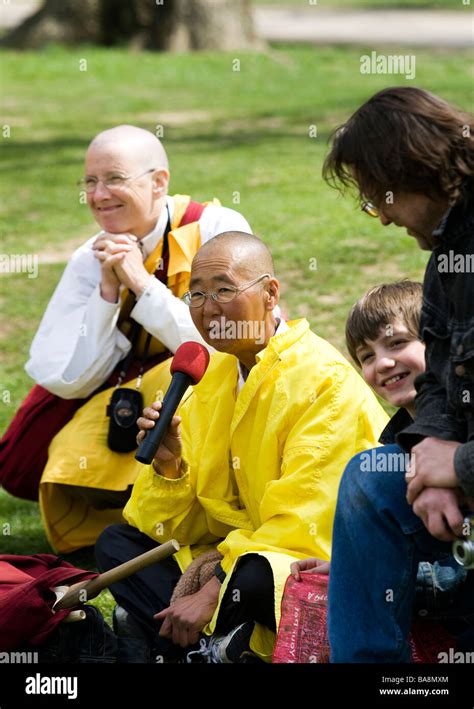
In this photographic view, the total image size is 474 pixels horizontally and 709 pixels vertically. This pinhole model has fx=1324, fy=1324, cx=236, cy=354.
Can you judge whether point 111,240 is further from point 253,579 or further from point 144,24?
point 144,24

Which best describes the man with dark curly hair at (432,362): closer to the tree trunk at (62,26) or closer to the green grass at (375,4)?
the tree trunk at (62,26)

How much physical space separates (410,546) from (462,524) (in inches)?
8.3

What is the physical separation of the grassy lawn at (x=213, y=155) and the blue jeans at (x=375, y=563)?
1760 millimetres

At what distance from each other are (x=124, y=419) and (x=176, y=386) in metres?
1.28

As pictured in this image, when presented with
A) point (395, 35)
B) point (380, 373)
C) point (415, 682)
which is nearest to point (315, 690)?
point (415, 682)

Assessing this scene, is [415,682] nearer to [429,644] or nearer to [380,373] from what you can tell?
[429,644]

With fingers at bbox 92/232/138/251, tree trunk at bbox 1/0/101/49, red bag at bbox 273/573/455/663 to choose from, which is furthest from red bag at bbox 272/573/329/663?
tree trunk at bbox 1/0/101/49

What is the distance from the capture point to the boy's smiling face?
3973 millimetres

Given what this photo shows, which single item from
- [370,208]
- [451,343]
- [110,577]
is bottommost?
[110,577]

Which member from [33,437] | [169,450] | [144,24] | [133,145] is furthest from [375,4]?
[169,450]

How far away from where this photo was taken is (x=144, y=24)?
Answer: 20250mm

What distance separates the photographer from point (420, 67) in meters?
17.6

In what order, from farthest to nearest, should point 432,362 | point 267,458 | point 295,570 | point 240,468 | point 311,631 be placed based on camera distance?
point 240,468, point 267,458, point 295,570, point 311,631, point 432,362

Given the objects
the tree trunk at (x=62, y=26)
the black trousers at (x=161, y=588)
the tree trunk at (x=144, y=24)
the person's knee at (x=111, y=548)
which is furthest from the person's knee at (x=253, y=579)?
the tree trunk at (x=62, y=26)
